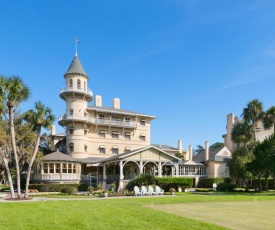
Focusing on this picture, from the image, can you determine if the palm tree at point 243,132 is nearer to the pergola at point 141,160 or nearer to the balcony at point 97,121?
the pergola at point 141,160

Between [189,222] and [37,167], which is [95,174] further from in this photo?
[189,222]

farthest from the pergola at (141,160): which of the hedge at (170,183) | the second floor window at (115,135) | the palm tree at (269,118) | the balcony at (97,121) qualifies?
the palm tree at (269,118)

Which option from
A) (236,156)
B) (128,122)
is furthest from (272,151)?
(128,122)

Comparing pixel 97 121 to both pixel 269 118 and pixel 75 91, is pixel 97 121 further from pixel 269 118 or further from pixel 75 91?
pixel 269 118

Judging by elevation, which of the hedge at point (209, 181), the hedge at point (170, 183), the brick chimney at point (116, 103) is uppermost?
the brick chimney at point (116, 103)

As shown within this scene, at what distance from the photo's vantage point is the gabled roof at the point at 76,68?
50831 mm

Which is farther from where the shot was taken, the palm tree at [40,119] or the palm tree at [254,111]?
the palm tree at [254,111]

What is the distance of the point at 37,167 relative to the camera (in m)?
42.1

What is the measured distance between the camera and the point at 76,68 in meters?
51.5

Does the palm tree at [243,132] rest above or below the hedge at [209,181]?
above

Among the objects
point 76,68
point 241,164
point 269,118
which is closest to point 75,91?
point 76,68

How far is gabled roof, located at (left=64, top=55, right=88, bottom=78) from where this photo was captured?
50.8 meters

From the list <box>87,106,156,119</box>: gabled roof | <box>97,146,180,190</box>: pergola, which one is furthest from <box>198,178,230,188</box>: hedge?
<box>87,106,156,119</box>: gabled roof

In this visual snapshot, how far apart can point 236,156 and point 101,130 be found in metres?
23.2
